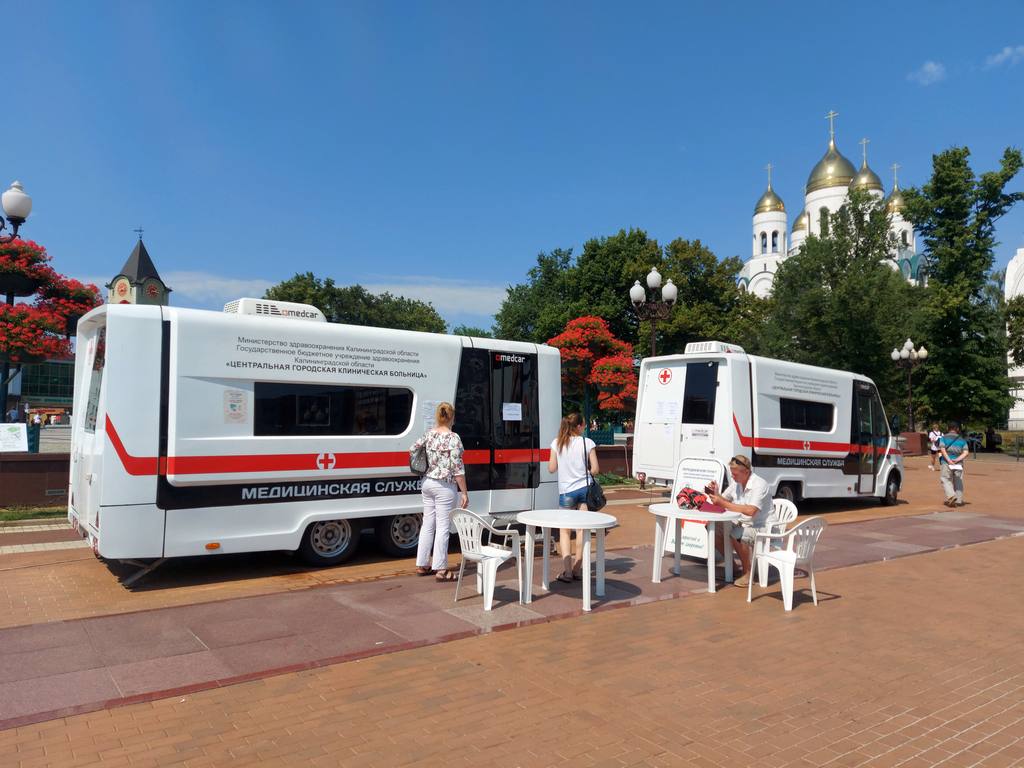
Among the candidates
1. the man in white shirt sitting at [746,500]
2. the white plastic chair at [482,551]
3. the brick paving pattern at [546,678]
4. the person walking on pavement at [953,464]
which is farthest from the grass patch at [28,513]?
the person walking on pavement at [953,464]

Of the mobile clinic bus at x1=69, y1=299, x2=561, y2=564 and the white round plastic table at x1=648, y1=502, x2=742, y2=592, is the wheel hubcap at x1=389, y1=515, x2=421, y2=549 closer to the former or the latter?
the mobile clinic bus at x1=69, y1=299, x2=561, y2=564

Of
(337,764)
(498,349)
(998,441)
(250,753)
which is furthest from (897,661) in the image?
(998,441)

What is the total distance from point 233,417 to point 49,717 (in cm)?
353

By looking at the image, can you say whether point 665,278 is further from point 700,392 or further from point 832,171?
point 832,171

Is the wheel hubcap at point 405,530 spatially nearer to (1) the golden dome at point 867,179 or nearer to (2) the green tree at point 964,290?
(2) the green tree at point 964,290

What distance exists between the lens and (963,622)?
21.2 ft

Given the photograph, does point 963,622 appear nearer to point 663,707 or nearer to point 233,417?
point 663,707

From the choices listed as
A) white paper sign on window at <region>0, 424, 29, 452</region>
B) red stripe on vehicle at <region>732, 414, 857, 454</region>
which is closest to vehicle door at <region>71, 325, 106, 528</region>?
white paper sign on window at <region>0, 424, 29, 452</region>

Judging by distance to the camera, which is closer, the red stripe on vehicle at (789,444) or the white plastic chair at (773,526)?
the white plastic chair at (773,526)

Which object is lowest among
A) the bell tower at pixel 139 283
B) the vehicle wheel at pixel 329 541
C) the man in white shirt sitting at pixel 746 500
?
the vehicle wheel at pixel 329 541

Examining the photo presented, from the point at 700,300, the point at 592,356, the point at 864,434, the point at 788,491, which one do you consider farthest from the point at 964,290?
the point at 788,491

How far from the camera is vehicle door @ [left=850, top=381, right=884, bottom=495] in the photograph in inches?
580

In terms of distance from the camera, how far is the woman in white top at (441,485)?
23.7ft

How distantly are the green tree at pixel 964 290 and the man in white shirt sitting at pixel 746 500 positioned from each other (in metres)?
37.1
